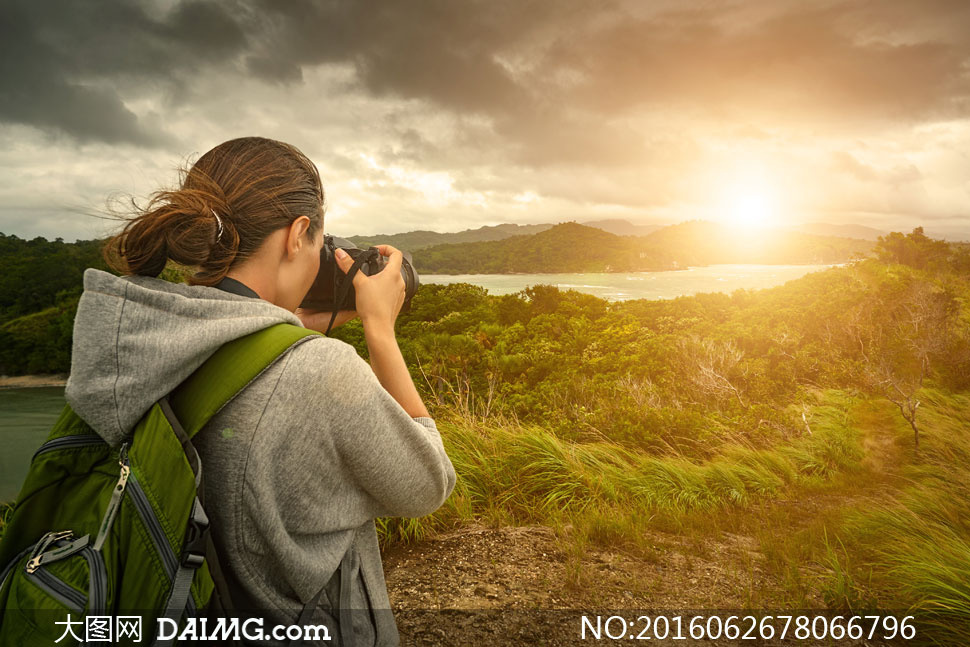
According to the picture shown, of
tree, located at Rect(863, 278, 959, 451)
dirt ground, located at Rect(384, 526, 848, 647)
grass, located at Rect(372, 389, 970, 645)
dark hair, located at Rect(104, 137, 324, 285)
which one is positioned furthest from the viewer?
tree, located at Rect(863, 278, 959, 451)

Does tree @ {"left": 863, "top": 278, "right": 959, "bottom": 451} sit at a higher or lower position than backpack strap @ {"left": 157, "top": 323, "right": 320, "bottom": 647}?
lower

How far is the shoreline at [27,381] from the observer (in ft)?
120

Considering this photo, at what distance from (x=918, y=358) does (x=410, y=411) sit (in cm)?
816

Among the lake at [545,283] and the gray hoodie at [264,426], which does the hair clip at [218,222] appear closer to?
the gray hoodie at [264,426]

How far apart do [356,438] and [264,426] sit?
13 centimetres

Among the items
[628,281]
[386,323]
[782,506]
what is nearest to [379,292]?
[386,323]

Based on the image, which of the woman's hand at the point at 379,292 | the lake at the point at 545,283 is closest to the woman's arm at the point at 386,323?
the woman's hand at the point at 379,292

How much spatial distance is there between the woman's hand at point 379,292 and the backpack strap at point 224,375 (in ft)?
1.09

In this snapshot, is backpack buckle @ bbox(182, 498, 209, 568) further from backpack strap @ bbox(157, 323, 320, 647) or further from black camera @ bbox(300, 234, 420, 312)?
black camera @ bbox(300, 234, 420, 312)

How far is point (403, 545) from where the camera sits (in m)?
2.65

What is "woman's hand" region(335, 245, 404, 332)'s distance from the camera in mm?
1076

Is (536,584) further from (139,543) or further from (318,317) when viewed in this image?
(139,543)

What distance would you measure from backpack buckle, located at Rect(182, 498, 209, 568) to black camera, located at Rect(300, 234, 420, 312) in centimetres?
54

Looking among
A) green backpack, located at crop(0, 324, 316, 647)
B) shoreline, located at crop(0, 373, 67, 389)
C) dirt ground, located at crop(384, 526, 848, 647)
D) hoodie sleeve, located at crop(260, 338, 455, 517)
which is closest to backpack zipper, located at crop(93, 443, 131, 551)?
green backpack, located at crop(0, 324, 316, 647)
